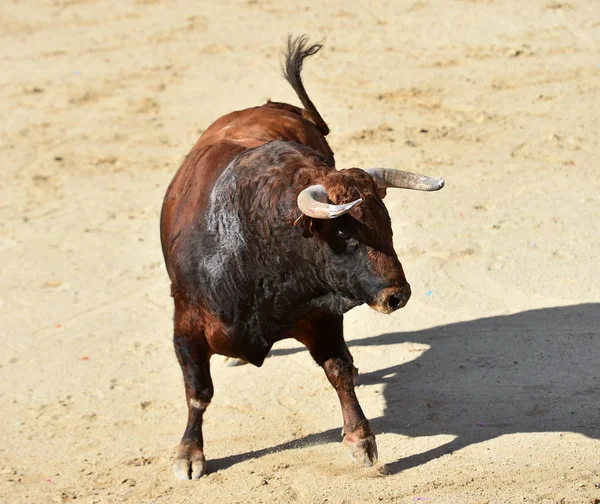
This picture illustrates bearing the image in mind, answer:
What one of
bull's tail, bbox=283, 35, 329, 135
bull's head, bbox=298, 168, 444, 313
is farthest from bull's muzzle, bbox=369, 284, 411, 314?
bull's tail, bbox=283, 35, 329, 135

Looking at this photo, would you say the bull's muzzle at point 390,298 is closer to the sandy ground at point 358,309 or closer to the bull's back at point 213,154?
the sandy ground at point 358,309

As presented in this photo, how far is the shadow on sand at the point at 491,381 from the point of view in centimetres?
599

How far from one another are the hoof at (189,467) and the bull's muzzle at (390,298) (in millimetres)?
1653

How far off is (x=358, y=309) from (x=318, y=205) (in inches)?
131

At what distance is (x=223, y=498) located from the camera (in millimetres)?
5500

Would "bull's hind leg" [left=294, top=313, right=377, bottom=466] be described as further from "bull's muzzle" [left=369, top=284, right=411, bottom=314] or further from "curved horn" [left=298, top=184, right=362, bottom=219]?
"curved horn" [left=298, top=184, right=362, bottom=219]

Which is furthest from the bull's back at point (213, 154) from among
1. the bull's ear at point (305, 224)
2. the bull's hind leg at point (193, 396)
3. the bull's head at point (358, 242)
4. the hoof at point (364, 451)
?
the hoof at point (364, 451)

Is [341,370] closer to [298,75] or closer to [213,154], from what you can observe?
[213,154]

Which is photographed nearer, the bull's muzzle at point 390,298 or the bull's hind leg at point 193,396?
the bull's muzzle at point 390,298

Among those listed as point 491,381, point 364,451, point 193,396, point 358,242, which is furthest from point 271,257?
point 491,381

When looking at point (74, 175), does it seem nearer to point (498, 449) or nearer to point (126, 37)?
point (126, 37)

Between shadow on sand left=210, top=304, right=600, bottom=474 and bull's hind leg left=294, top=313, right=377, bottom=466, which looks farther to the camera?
shadow on sand left=210, top=304, right=600, bottom=474

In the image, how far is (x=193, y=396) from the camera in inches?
231

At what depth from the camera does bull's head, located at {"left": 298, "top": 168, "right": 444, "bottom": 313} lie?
15.6ft
